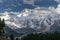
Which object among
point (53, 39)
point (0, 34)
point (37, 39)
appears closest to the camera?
point (0, 34)

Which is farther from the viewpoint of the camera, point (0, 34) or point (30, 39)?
point (30, 39)

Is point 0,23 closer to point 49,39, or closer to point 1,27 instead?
point 1,27

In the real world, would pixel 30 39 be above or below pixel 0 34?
below

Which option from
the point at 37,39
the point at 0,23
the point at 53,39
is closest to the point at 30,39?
the point at 37,39

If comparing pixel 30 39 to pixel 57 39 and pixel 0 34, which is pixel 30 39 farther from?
pixel 0 34

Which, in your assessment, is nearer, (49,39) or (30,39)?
(30,39)

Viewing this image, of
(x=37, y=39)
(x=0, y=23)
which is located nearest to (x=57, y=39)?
(x=37, y=39)

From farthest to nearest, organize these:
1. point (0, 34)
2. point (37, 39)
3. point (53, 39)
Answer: point (53, 39), point (37, 39), point (0, 34)

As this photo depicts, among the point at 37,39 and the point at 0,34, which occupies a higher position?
the point at 0,34
